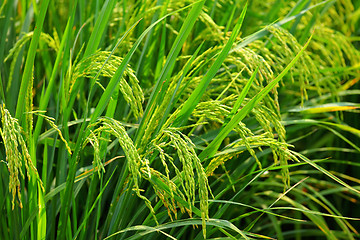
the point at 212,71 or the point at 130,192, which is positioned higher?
the point at 212,71

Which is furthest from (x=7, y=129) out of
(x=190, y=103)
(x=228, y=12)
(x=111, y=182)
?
(x=228, y=12)

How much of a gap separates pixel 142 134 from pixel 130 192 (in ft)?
0.47

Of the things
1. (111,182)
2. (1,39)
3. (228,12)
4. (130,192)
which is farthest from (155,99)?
(228,12)

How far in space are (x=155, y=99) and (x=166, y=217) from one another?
0.32m

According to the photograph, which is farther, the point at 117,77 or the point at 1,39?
the point at 1,39

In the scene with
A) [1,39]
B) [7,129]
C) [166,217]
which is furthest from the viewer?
[1,39]

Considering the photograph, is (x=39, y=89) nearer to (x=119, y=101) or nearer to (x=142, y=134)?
(x=119, y=101)

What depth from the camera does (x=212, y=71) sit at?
1.09 metres

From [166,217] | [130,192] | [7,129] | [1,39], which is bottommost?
[166,217]

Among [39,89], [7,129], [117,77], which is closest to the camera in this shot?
[7,129]

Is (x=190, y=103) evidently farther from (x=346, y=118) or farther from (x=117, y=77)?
(x=346, y=118)

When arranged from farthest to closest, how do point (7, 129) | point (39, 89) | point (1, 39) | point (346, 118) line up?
1. point (346, 118)
2. point (39, 89)
3. point (1, 39)
4. point (7, 129)

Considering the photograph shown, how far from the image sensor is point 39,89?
66.9 inches

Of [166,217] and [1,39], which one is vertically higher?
[1,39]
